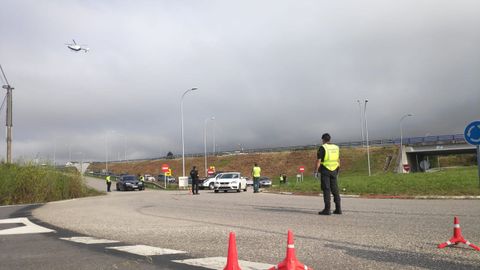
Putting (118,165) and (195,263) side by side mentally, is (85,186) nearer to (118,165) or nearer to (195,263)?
(195,263)

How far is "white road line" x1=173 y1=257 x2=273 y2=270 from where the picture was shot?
19.1 ft

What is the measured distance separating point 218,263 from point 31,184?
2266cm

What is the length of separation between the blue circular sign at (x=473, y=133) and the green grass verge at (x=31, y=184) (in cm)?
2169

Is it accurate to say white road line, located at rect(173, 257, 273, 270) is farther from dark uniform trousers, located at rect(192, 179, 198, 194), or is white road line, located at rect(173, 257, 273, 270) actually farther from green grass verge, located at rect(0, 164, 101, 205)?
dark uniform trousers, located at rect(192, 179, 198, 194)

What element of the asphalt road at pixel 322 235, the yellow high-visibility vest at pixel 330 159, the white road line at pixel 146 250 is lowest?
the asphalt road at pixel 322 235

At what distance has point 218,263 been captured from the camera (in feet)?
20.1

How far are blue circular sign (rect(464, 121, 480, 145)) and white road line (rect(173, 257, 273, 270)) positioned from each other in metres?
8.60

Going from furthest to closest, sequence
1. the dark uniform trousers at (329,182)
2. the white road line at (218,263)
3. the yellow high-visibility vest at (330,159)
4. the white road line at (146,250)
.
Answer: the yellow high-visibility vest at (330,159) < the dark uniform trousers at (329,182) < the white road line at (146,250) < the white road line at (218,263)

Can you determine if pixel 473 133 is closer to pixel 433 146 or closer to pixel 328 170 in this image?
pixel 328 170

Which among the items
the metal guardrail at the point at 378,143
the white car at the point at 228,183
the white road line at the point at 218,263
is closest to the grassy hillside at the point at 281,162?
the metal guardrail at the point at 378,143

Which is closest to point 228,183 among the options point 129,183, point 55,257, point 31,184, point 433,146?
point 31,184

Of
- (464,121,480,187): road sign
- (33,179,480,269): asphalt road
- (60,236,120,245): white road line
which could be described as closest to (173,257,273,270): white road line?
(33,179,480,269): asphalt road

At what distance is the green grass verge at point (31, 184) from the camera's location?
25.0 meters

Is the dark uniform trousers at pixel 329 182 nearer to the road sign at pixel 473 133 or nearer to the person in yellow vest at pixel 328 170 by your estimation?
the person in yellow vest at pixel 328 170
